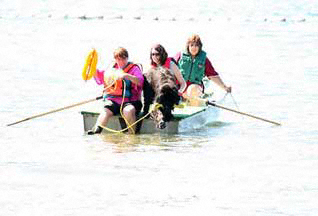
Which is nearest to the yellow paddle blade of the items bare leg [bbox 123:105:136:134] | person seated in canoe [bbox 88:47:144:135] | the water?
person seated in canoe [bbox 88:47:144:135]

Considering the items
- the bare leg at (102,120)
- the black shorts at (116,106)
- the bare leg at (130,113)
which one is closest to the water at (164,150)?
the bare leg at (102,120)

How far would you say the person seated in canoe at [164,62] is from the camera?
15.3 m

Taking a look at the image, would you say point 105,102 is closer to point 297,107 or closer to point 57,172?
point 57,172

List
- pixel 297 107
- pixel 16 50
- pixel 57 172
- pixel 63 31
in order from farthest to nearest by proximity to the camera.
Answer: pixel 63 31 < pixel 16 50 < pixel 297 107 < pixel 57 172

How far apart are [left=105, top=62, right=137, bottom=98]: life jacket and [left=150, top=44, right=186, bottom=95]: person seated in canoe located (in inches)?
12.9

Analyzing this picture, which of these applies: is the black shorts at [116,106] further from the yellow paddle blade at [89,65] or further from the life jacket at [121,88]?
the yellow paddle blade at [89,65]

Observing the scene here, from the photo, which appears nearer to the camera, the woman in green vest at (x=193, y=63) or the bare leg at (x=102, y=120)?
the bare leg at (x=102, y=120)

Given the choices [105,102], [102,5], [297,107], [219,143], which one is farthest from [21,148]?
[102,5]

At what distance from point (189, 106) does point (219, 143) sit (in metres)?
1.23

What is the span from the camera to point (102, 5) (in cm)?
5578

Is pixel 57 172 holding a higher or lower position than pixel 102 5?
lower

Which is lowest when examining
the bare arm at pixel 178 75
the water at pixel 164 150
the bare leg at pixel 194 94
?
the water at pixel 164 150

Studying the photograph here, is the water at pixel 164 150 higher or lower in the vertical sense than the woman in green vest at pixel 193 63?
lower

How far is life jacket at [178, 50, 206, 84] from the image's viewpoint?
54.6 feet
